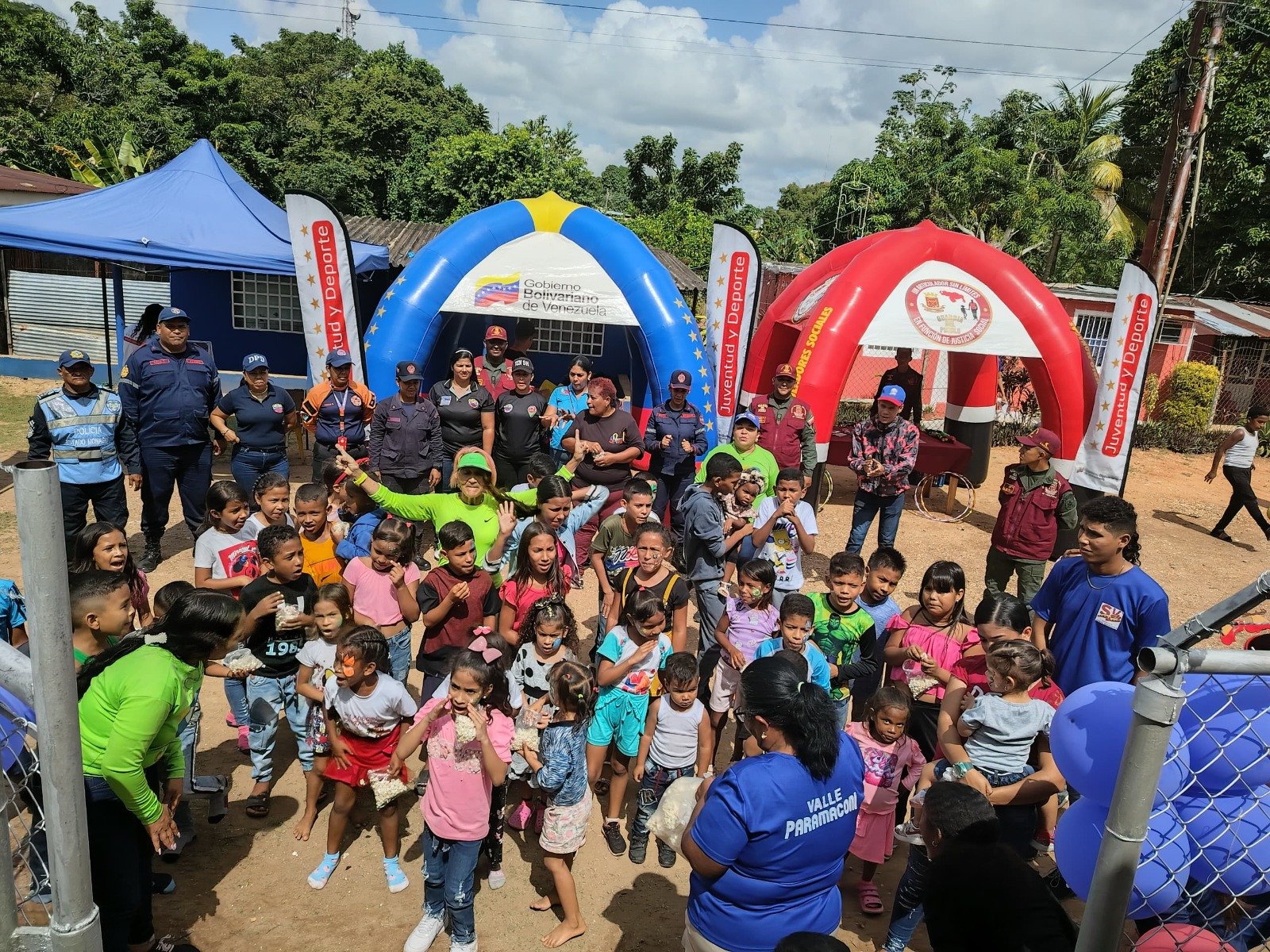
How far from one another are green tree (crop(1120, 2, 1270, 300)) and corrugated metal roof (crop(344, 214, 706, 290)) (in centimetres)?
1151

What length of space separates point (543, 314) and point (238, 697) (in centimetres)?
573

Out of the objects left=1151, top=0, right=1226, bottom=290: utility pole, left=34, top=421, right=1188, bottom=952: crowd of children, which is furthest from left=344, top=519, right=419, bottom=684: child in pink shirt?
left=1151, top=0, right=1226, bottom=290: utility pole

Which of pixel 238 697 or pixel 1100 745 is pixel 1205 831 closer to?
pixel 1100 745

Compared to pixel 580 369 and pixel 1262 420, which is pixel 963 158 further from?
pixel 580 369

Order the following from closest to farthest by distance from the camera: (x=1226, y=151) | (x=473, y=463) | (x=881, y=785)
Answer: (x=881, y=785), (x=473, y=463), (x=1226, y=151)

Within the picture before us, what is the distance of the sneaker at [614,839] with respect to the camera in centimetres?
412

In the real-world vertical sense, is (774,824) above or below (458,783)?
above

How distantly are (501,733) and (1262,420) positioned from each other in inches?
376

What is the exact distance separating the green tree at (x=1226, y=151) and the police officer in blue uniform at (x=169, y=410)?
20313 mm

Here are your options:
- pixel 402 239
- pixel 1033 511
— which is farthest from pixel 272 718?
pixel 402 239

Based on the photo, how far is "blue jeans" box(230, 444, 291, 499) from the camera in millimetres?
6676

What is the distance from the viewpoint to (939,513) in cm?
1100

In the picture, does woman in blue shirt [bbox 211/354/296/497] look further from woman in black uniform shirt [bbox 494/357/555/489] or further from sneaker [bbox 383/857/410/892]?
sneaker [bbox 383/857/410/892]

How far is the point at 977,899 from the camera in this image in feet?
6.70
